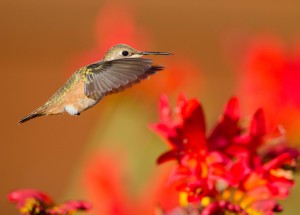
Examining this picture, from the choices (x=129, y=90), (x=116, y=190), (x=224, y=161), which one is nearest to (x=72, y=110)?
(x=224, y=161)

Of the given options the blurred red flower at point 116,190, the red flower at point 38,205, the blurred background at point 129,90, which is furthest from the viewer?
the blurred background at point 129,90

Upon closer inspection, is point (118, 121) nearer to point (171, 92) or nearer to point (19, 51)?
point (171, 92)

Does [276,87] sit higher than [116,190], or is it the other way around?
[276,87]

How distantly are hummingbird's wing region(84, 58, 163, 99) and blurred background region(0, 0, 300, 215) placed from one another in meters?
0.48

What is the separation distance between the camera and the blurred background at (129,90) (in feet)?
5.14

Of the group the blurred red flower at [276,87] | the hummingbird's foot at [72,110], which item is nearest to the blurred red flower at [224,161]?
the hummingbird's foot at [72,110]

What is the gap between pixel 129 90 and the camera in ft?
5.99

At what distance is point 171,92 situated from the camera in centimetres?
193

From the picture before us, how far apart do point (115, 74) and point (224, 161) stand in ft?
0.54

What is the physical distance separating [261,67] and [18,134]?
2367 mm

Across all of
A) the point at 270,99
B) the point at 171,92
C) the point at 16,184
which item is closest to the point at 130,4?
the point at 16,184

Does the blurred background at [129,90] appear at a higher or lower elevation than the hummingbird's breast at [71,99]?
higher

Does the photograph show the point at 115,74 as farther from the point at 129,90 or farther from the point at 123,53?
the point at 129,90

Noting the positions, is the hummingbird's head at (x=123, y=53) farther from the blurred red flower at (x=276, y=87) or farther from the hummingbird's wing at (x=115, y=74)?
the blurred red flower at (x=276, y=87)
